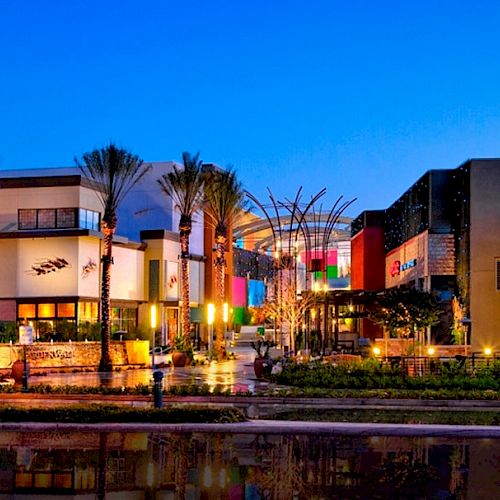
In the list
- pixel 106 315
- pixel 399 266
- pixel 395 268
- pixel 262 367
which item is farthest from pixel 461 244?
pixel 106 315

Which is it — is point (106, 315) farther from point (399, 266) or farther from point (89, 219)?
point (399, 266)

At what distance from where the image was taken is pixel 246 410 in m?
22.9

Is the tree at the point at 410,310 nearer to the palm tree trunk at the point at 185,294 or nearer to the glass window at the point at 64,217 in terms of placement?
the palm tree trunk at the point at 185,294

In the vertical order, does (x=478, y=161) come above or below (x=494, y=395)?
above

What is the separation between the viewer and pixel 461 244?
4372 centimetres

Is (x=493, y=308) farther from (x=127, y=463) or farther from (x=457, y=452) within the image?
(x=127, y=463)

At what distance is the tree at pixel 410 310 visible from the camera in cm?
4019

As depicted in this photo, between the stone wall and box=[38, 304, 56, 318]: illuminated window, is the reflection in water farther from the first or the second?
box=[38, 304, 56, 318]: illuminated window

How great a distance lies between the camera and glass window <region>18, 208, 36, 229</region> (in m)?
50.2

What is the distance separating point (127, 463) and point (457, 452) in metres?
5.89

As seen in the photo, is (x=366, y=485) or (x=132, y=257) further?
(x=132, y=257)

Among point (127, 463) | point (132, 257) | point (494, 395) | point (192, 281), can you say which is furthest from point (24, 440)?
point (192, 281)

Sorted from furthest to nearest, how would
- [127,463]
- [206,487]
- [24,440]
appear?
[24,440], [127,463], [206,487]

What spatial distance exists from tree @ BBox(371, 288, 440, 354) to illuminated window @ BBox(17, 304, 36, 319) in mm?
19911
